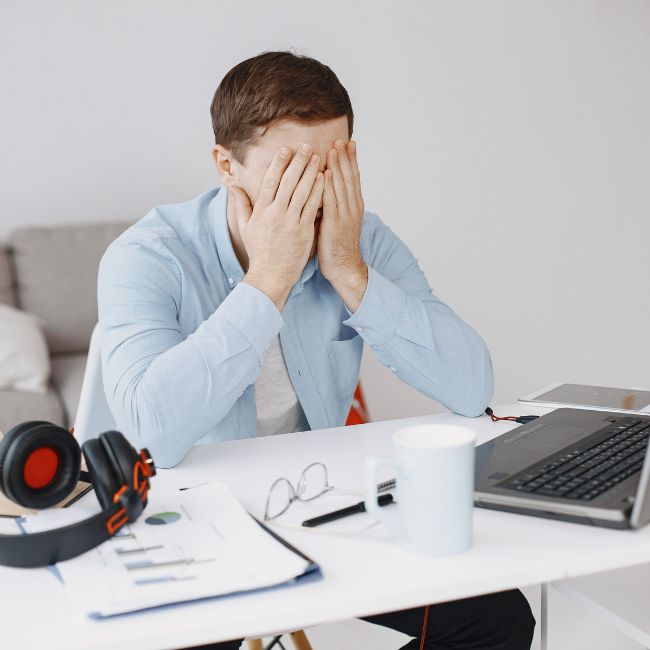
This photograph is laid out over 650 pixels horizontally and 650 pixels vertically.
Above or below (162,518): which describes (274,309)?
above

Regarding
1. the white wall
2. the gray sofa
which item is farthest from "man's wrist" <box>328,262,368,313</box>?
the white wall

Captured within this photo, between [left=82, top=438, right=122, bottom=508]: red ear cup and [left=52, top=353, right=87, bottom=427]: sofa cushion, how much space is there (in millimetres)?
1654

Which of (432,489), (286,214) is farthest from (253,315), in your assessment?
(432,489)

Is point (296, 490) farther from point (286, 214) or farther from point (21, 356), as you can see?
point (21, 356)

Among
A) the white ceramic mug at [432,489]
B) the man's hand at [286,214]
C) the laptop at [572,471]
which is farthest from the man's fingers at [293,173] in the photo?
the white ceramic mug at [432,489]

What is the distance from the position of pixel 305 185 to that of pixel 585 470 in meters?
0.61

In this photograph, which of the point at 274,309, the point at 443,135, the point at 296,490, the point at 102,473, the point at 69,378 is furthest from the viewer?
the point at 443,135

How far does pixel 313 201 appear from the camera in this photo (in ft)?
4.33

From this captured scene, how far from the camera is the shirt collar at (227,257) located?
1424 millimetres

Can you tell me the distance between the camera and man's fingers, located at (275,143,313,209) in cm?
130

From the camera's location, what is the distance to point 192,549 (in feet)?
2.56

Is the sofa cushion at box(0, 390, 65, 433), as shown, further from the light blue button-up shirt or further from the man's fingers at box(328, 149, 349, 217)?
the man's fingers at box(328, 149, 349, 217)

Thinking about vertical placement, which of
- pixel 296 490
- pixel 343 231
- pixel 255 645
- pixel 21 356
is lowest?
pixel 255 645

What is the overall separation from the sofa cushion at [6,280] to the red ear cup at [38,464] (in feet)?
6.37
